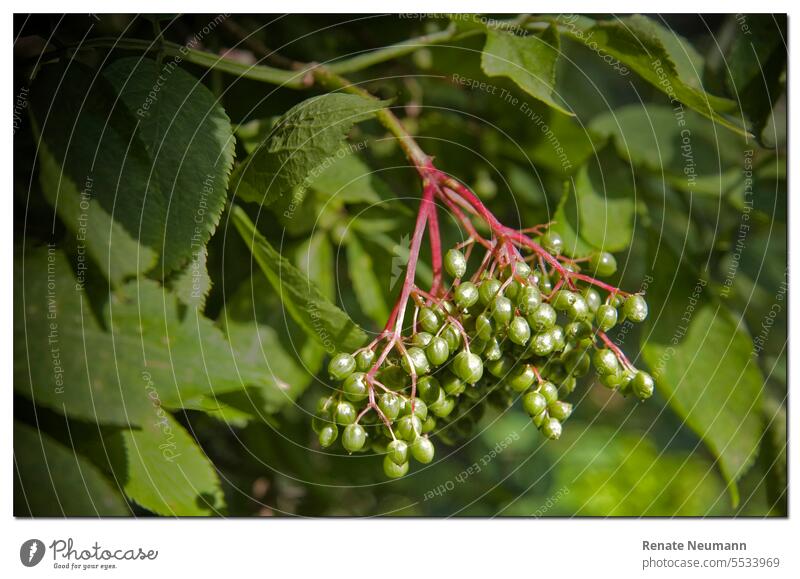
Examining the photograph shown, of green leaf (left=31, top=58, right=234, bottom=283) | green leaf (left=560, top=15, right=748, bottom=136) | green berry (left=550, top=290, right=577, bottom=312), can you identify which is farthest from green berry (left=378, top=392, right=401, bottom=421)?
green leaf (left=560, top=15, right=748, bottom=136)

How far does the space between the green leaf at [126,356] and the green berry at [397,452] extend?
0.28m

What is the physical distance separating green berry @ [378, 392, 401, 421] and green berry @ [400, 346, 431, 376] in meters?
0.04

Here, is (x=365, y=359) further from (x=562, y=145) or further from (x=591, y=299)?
(x=562, y=145)

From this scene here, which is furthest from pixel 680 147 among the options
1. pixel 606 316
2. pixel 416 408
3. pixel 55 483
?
pixel 55 483

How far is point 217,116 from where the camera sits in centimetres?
91

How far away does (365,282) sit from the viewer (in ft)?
3.78

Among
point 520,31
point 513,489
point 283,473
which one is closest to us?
point 520,31

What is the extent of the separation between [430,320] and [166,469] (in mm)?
485

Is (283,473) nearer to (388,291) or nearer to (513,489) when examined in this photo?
(388,291)

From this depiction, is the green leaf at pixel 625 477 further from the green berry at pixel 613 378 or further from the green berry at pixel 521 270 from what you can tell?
the green berry at pixel 521 270

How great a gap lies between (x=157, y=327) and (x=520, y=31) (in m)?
0.71

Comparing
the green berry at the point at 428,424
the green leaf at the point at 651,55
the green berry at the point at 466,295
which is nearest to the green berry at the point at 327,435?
the green berry at the point at 428,424
